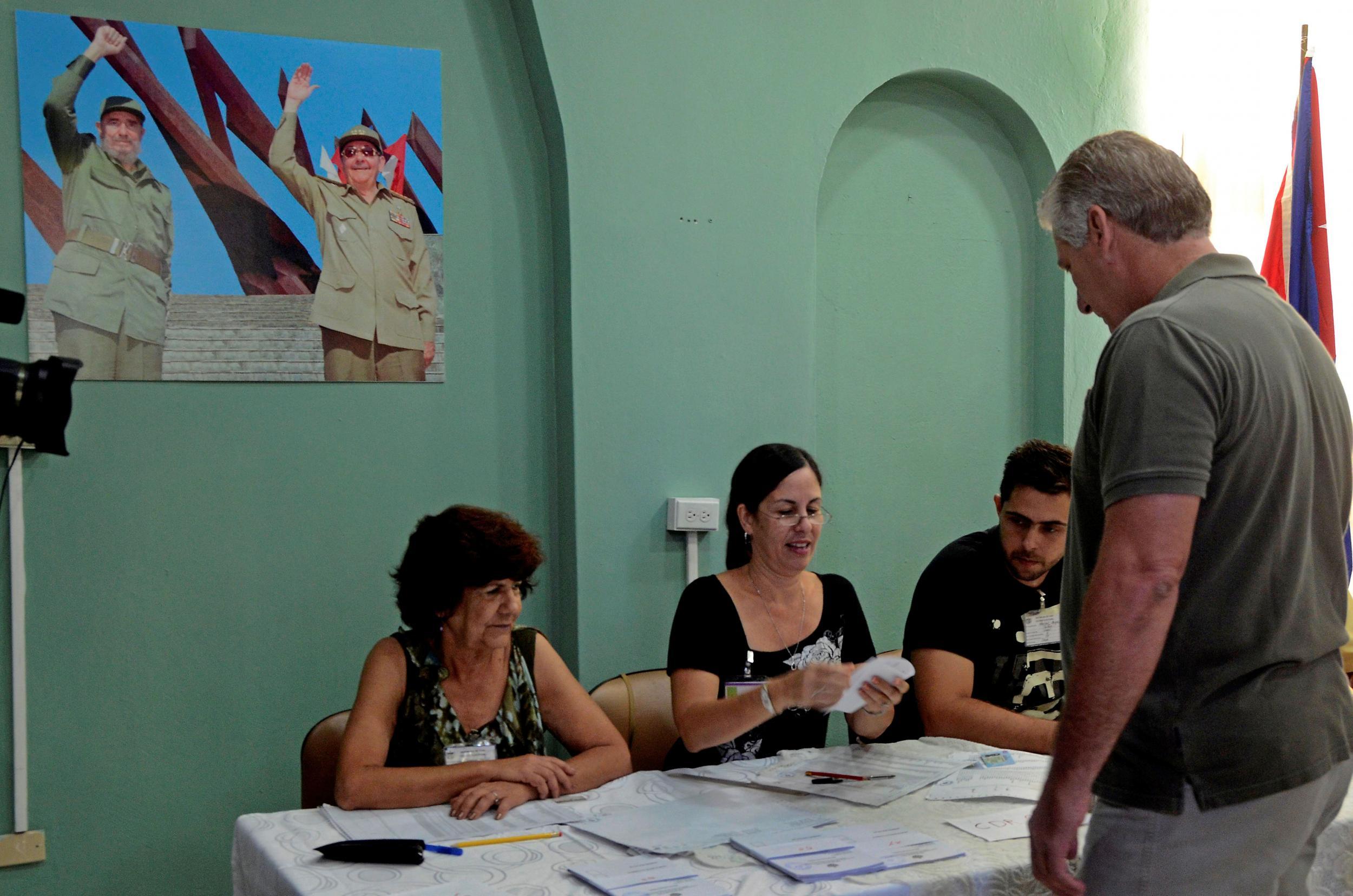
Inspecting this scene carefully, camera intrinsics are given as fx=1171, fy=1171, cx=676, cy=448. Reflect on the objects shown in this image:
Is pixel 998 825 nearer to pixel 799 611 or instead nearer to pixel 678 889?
pixel 678 889

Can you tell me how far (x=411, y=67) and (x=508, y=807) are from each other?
201cm

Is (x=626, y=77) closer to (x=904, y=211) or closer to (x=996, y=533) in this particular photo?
(x=904, y=211)

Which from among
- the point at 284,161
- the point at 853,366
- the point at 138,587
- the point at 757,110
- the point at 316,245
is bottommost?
the point at 138,587

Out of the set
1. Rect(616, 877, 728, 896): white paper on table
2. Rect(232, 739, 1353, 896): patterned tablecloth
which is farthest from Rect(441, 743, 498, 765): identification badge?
Rect(616, 877, 728, 896): white paper on table

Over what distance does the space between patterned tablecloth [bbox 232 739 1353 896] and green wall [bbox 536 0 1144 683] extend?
52.3 inches

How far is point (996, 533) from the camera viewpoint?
2.82 m

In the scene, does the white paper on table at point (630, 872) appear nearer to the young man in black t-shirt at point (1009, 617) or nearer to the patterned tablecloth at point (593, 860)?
the patterned tablecloth at point (593, 860)

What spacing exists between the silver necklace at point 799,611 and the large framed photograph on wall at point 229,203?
1060 mm

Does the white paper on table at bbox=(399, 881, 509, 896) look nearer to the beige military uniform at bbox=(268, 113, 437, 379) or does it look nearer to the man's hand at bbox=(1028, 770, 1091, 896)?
the man's hand at bbox=(1028, 770, 1091, 896)

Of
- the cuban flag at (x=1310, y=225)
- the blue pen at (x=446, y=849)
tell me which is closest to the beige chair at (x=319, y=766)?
the blue pen at (x=446, y=849)

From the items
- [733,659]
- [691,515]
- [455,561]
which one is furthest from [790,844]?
[691,515]

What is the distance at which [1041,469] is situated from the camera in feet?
8.69

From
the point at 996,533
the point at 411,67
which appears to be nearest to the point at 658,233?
the point at 411,67

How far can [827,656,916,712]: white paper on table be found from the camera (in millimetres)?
2088
